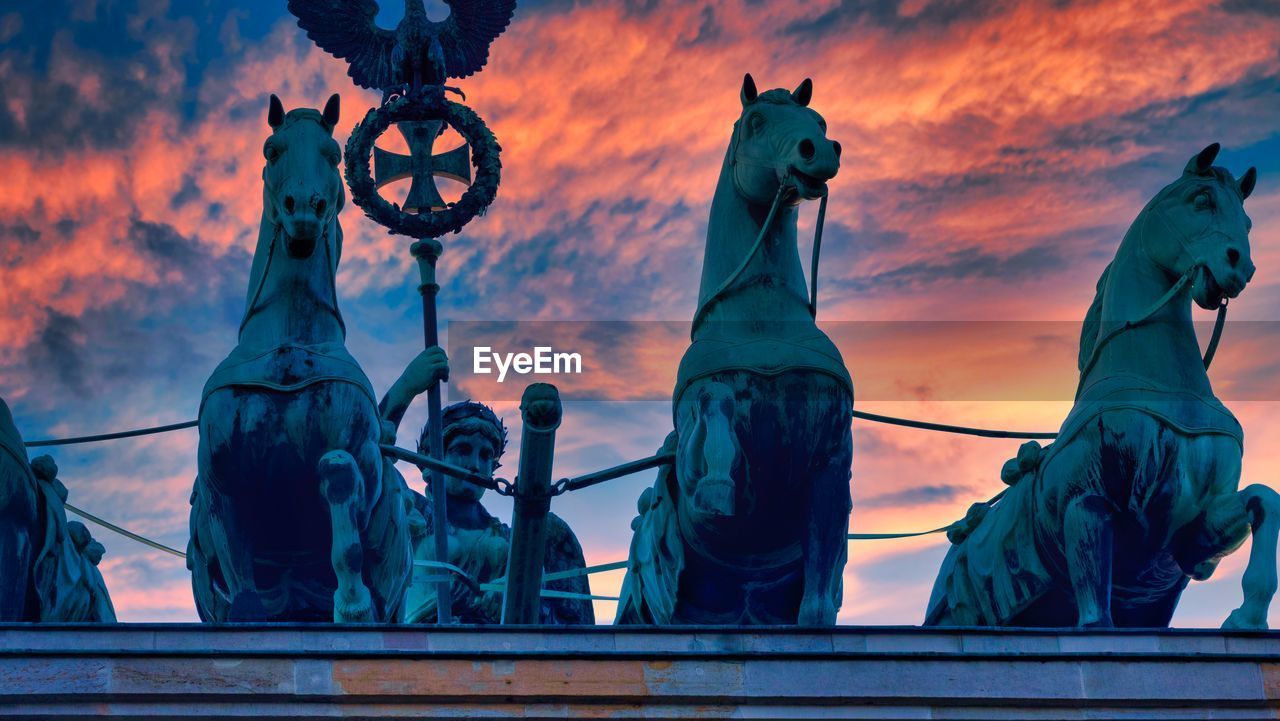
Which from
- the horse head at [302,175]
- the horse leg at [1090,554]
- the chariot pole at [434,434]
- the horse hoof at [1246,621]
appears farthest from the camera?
the chariot pole at [434,434]

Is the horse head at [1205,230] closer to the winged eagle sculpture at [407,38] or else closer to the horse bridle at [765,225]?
the horse bridle at [765,225]

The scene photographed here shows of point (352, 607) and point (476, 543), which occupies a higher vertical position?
point (476, 543)

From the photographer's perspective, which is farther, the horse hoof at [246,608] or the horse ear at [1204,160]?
the horse ear at [1204,160]

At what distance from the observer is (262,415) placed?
13.6m

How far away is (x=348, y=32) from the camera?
1794 cm

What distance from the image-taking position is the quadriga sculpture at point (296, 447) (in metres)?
13.6

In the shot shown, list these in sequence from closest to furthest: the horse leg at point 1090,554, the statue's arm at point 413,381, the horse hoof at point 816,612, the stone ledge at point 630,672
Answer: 1. the stone ledge at point 630,672
2. the horse leg at point 1090,554
3. the horse hoof at point 816,612
4. the statue's arm at point 413,381

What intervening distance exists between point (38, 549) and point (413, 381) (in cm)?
221

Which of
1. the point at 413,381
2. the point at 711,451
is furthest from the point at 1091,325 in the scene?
the point at 413,381

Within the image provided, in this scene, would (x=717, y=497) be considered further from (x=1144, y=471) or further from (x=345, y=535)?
(x=1144, y=471)

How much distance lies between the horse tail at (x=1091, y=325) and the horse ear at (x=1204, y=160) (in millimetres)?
781

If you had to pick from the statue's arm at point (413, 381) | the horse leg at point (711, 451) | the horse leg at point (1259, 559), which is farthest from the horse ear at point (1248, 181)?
the statue's arm at point (413, 381)

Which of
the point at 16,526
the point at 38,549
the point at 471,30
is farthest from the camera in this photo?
the point at 471,30

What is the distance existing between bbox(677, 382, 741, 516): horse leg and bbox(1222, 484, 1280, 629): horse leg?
257 cm
